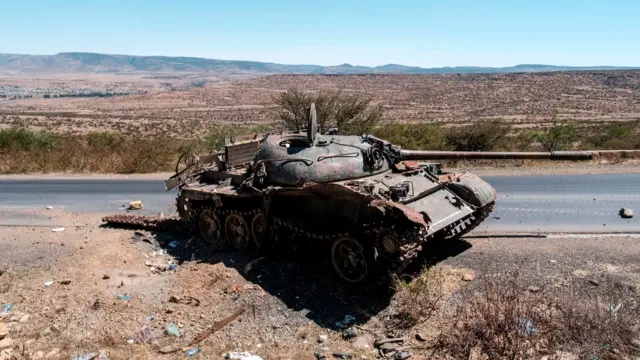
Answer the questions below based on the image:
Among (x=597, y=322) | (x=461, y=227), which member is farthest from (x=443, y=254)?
(x=597, y=322)

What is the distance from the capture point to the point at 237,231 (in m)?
11.6

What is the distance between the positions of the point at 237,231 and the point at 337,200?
3045 millimetres

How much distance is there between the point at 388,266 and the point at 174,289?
391cm

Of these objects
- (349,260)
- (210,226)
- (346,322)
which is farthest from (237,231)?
(346,322)

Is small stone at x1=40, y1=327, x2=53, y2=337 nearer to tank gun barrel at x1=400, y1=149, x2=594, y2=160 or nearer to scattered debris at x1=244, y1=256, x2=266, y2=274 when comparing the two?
scattered debris at x1=244, y1=256, x2=266, y2=274

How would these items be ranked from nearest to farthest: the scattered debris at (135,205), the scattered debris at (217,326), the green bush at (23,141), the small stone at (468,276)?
the scattered debris at (217,326), the small stone at (468,276), the scattered debris at (135,205), the green bush at (23,141)

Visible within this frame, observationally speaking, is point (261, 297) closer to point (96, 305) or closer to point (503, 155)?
point (96, 305)

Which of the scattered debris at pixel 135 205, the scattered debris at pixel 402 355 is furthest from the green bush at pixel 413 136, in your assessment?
the scattered debris at pixel 402 355

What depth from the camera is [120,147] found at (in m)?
27.8

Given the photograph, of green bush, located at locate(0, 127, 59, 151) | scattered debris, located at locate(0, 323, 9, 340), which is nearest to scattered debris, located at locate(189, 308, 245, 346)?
scattered debris, located at locate(0, 323, 9, 340)

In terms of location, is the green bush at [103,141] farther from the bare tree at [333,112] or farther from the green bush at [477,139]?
the green bush at [477,139]

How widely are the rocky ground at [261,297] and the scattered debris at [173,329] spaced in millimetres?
23

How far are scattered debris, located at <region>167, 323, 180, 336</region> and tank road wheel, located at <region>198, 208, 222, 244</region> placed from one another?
3888 millimetres

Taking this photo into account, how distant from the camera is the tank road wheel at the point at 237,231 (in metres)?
11.4
